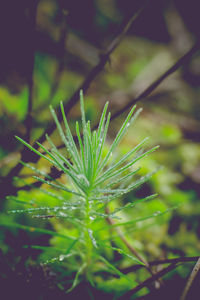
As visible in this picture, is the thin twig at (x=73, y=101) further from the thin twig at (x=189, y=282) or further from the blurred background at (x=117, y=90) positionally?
the thin twig at (x=189, y=282)

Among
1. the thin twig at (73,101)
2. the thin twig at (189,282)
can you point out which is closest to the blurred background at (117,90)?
the thin twig at (73,101)

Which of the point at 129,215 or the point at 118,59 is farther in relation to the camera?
the point at 118,59

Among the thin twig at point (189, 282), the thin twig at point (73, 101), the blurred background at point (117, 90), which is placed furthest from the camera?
the blurred background at point (117, 90)

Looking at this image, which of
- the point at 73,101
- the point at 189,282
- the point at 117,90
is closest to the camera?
the point at 189,282

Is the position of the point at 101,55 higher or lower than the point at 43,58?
lower

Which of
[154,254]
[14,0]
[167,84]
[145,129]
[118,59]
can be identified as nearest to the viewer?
[154,254]

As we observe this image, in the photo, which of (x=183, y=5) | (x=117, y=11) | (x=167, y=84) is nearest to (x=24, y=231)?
(x=167, y=84)

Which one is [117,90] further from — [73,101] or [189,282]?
[189,282]

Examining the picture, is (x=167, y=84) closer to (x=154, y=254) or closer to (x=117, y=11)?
(x=117, y=11)

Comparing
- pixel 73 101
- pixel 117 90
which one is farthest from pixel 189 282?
pixel 117 90
